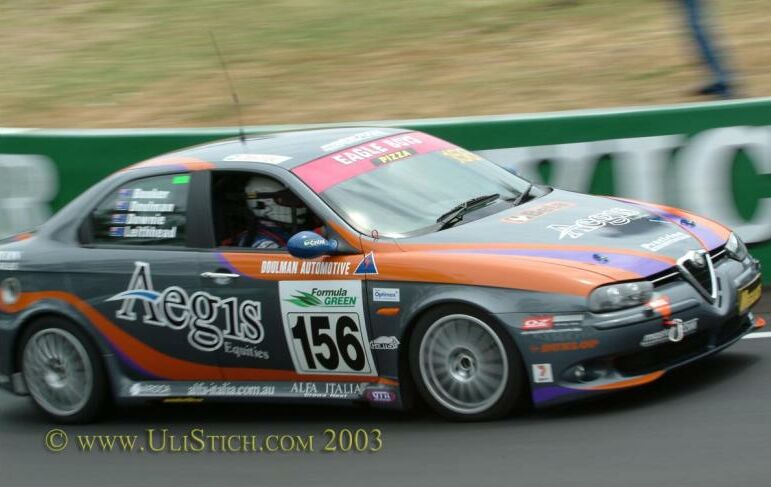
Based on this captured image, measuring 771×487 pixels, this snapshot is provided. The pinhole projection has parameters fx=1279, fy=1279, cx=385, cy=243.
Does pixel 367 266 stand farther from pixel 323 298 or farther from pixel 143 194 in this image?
pixel 143 194

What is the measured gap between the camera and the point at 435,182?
725 centimetres

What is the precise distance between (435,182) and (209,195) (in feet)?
4.20

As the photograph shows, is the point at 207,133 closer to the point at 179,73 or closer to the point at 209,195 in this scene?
the point at 209,195

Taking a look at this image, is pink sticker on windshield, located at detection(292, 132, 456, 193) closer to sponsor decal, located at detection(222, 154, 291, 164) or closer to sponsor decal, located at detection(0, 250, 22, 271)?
sponsor decal, located at detection(222, 154, 291, 164)

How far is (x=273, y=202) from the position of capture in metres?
7.08

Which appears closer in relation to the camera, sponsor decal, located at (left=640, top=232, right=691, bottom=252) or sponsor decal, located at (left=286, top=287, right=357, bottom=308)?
sponsor decal, located at (left=640, top=232, right=691, bottom=252)

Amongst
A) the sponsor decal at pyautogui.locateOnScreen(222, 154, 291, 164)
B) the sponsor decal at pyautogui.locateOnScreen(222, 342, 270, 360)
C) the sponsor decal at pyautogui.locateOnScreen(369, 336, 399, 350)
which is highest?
the sponsor decal at pyautogui.locateOnScreen(222, 154, 291, 164)

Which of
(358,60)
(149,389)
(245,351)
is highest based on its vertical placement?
(358,60)

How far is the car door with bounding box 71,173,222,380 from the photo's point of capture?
7.14 meters

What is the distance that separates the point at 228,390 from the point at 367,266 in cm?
117

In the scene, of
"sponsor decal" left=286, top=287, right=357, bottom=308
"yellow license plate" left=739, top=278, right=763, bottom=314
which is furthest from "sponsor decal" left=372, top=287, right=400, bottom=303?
"yellow license plate" left=739, top=278, right=763, bottom=314

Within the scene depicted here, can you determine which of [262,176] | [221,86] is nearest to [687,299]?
[262,176]

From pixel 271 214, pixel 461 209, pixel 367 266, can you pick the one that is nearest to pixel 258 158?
pixel 271 214

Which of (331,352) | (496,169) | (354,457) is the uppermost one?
(496,169)
